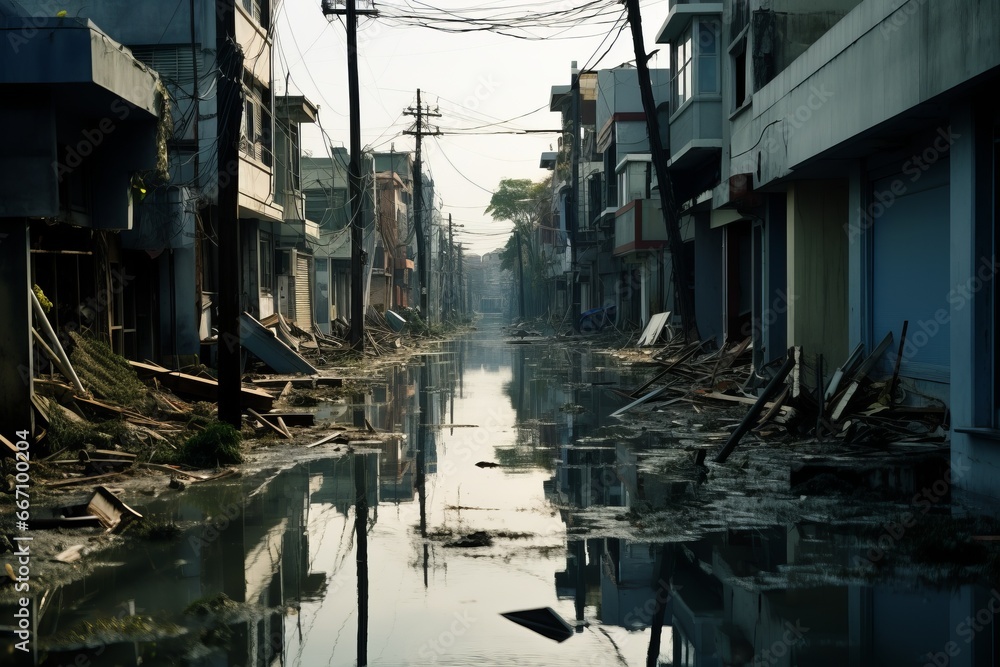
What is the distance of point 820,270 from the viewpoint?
17203 mm

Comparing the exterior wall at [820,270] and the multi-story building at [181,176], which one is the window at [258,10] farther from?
the exterior wall at [820,270]

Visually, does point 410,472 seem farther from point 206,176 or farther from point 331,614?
point 206,176

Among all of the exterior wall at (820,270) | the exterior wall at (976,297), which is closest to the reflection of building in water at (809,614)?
the exterior wall at (976,297)

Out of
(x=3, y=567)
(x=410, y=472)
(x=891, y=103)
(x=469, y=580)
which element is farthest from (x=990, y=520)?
(x=3, y=567)

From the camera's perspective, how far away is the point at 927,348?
1287 cm

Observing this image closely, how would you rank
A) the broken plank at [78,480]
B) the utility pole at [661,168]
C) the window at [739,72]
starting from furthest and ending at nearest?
the utility pole at [661,168] → the window at [739,72] → the broken plank at [78,480]

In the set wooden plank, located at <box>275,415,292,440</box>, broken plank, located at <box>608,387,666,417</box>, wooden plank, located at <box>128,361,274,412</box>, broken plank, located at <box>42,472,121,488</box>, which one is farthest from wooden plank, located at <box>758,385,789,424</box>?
broken plank, located at <box>42,472,121,488</box>

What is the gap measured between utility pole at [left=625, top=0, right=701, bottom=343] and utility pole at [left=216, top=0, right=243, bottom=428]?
14967 mm

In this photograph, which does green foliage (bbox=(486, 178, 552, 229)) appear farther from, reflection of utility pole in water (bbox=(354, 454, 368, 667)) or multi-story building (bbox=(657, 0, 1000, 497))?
reflection of utility pole in water (bbox=(354, 454, 368, 667))

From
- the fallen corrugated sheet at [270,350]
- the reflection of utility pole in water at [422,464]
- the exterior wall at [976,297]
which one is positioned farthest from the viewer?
the fallen corrugated sheet at [270,350]

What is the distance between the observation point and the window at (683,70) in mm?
27844

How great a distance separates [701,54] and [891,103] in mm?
16526

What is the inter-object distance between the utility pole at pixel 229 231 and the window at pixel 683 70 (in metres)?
16.8

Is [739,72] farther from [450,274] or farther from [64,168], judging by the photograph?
[450,274]
